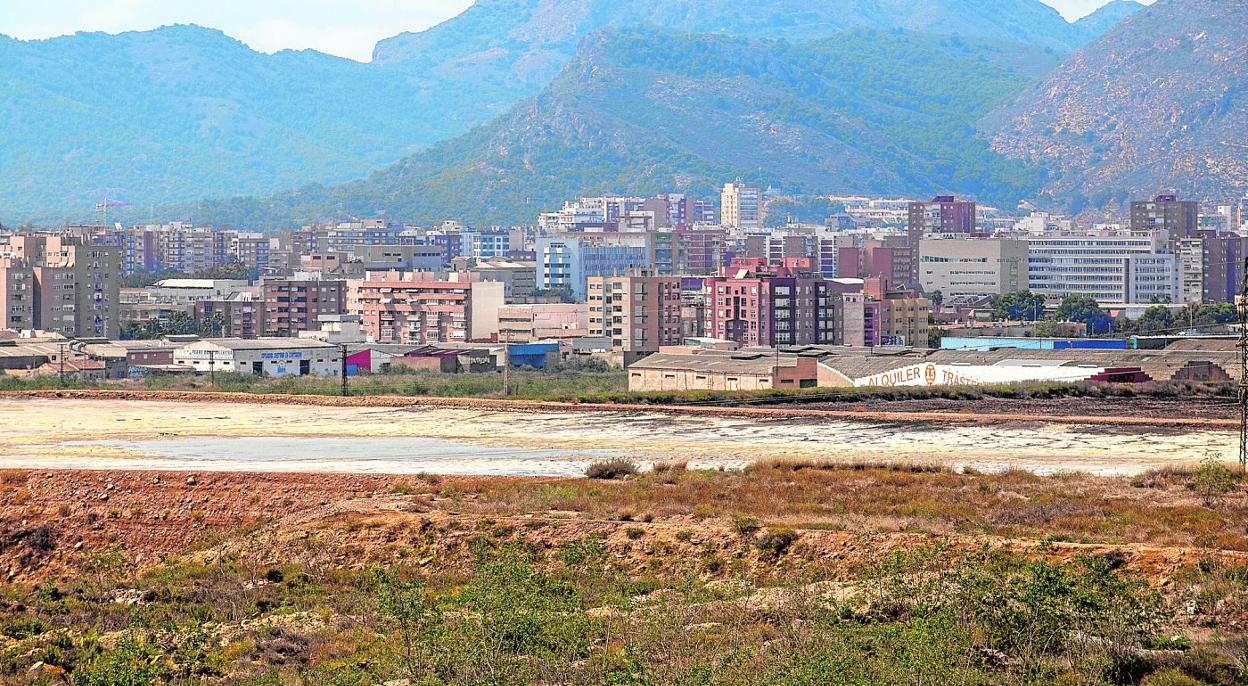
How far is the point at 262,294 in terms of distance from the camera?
452 feet

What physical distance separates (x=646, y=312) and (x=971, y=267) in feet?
244

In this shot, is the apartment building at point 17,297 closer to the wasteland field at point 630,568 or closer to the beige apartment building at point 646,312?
the beige apartment building at point 646,312

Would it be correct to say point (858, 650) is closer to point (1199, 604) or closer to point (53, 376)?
point (1199, 604)

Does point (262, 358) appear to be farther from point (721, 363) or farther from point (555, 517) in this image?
point (555, 517)

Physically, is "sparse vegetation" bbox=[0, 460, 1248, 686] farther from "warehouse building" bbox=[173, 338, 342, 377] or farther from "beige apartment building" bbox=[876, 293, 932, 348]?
"beige apartment building" bbox=[876, 293, 932, 348]

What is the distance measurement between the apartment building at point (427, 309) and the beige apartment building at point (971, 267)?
6005 centimetres

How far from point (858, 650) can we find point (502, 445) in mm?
19577

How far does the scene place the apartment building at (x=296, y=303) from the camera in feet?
438

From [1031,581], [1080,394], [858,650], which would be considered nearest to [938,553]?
[1031,581]

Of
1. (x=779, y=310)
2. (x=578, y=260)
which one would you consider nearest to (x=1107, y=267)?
(x=578, y=260)

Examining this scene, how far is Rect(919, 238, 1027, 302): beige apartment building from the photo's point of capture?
173875 mm

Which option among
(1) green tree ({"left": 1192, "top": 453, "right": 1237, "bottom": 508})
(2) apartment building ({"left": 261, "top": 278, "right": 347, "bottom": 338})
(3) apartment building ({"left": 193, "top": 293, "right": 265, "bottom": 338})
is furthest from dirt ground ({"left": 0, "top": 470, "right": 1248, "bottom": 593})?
(3) apartment building ({"left": 193, "top": 293, "right": 265, "bottom": 338})

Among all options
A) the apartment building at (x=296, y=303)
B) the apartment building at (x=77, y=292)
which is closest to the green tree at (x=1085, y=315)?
the apartment building at (x=296, y=303)

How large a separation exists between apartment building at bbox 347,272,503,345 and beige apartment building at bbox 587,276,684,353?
14899 millimetres
